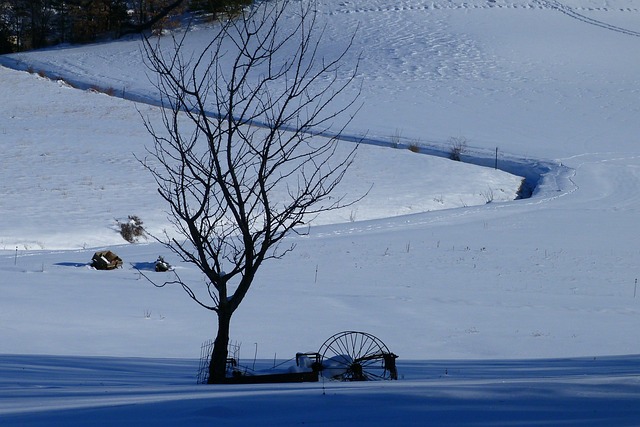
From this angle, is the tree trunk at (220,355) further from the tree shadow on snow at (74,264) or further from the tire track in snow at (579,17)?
the tire track in snow at (579,17)

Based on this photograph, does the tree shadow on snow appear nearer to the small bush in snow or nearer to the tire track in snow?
the small bush in snow

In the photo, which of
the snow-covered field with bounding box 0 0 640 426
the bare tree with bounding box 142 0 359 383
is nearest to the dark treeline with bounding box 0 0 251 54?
the bare tree with bounding box 142 0 359 383

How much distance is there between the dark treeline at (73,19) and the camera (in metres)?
51.4

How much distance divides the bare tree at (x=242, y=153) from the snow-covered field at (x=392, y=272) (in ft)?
2.41

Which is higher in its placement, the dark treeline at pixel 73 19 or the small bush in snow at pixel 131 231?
the dark treeline at pixel 73 19

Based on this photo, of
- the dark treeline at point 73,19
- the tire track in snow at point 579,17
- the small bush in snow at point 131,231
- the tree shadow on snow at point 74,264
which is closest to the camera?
the tree shadow on snow at point 74,264

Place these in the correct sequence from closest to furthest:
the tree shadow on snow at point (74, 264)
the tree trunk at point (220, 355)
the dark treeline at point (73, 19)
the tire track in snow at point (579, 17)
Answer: the tree trunk at point (220, 355)
the tree shadow on snow at point (74, 264)
the tire track in snow at point (579, 17)
the dark treeline at point (73, 19)

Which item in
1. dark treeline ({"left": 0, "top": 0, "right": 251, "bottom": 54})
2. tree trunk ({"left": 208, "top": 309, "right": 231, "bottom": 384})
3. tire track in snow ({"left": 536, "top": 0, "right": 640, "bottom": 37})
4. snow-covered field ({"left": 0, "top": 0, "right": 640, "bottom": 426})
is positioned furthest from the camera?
dark treeline ({"left": 0, "top": 0, "right": 251, "bottom": 54})

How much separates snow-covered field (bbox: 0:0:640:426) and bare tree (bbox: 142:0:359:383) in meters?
0.74

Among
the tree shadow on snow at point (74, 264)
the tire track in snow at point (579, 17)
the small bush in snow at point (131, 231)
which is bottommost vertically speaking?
the tree shadow on snow at point (74, 264)

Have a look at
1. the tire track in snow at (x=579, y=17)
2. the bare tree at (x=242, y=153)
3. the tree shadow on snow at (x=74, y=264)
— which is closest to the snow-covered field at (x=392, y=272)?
the tree shadow on snow at (x=74, y=264)

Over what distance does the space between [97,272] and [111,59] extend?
117ft

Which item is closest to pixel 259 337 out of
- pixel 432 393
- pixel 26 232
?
pixel 432 393

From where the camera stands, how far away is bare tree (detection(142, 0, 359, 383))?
6.57m
